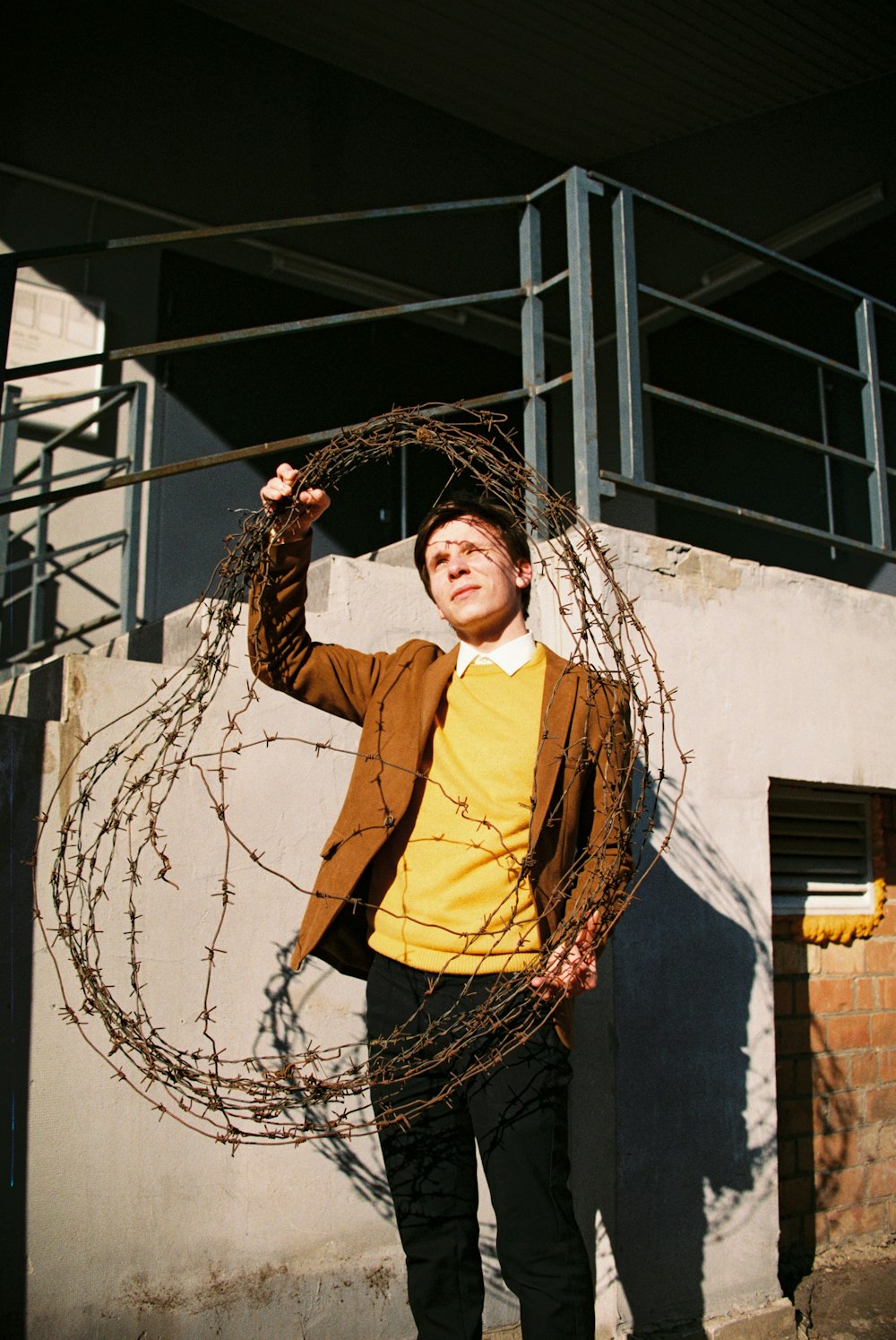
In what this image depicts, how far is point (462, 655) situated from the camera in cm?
248

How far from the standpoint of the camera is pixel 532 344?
11.3 feet

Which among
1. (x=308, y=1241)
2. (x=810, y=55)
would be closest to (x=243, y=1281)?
(x=308, y=1241)

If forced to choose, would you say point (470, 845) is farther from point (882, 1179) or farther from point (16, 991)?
point (882, 1179)

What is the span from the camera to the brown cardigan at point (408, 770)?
2.24 metres

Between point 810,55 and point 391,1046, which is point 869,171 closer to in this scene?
point 810,55

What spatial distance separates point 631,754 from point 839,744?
166 cm

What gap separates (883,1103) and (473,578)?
2.76 meters

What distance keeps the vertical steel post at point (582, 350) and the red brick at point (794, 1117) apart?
6.72 feet

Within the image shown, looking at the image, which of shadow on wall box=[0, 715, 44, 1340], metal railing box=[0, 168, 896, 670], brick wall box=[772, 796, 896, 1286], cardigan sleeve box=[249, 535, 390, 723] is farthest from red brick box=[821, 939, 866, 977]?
shadow on wall box=[0, 715, 44, 1340]

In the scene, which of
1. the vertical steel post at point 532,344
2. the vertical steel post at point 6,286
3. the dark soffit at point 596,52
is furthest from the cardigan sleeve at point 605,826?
the dark soffit at point 596,52

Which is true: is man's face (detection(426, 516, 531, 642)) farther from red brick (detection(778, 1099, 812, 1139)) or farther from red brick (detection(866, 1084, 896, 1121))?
red brick (detection(866, 1084, 896, 1121))

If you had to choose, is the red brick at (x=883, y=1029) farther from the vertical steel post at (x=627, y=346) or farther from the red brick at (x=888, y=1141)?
the vertical steel post at (x=627, y=346)

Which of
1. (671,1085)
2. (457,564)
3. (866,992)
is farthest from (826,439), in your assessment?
(457,564)

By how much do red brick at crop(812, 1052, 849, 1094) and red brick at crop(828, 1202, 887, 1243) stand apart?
15.9 inches
